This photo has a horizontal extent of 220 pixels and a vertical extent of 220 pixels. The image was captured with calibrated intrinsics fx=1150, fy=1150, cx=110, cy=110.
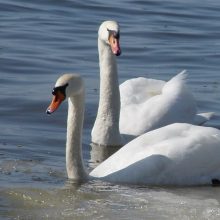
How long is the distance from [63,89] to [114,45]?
156 cm

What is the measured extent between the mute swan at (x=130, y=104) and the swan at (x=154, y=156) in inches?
56.7

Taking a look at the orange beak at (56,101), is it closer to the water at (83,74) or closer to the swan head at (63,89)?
the swan head at (63,89)

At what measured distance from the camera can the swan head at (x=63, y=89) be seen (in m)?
9.46

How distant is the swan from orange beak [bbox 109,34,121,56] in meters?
1.13

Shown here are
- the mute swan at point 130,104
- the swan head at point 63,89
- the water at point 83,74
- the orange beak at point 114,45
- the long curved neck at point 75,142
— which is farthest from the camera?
the mute swan at point 130,104

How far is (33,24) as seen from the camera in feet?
59.2

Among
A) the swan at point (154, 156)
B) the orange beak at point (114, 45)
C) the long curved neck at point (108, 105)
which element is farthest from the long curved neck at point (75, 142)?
the long curved neck at point (108, 105)

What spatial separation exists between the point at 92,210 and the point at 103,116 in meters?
3.04

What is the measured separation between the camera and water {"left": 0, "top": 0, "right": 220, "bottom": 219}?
28.9 ft

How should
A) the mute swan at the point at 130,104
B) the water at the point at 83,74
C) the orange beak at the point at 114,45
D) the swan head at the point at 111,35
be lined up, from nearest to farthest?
the water at the point at 83,74 < the orange beak at the point at 114,45 < the swan head at the point at 111,35 < the mute swan at the point at 130,104

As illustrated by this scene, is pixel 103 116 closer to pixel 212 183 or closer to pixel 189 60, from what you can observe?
pixel 212 183

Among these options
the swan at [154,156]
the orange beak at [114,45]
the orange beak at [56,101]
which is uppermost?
the orange beak at [114,45]

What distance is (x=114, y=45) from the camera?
10.9 m

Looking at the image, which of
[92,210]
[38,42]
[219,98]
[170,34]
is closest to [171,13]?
[170,34]
